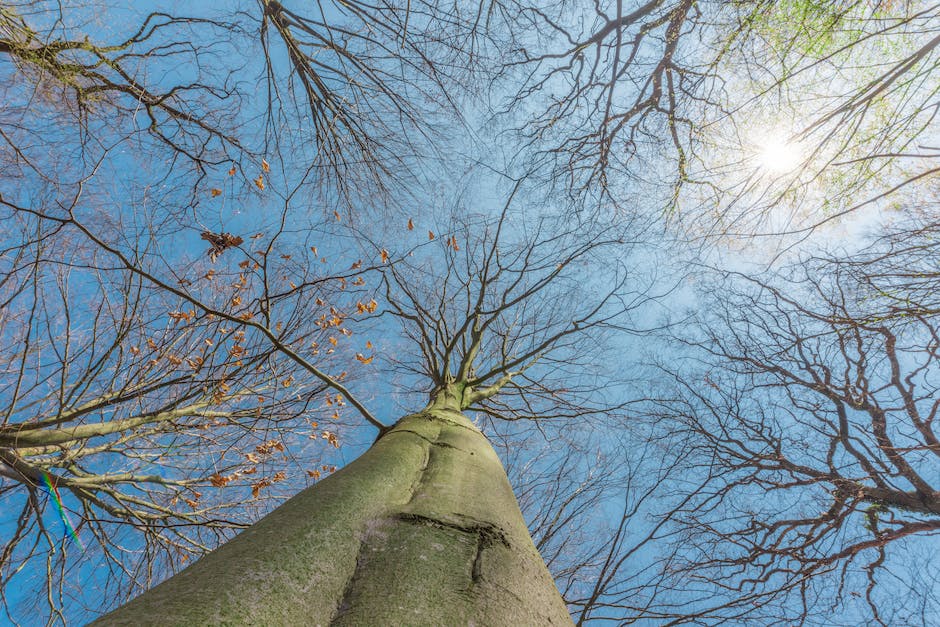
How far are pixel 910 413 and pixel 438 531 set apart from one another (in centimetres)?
573

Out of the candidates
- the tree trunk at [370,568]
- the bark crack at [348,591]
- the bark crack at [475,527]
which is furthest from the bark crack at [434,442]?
the bark crack at [348,591]

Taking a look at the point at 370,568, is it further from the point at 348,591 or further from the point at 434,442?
the point at 434,442

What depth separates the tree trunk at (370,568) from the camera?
0.65m

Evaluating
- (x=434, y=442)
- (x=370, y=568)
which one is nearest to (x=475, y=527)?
(x=370, y=568)

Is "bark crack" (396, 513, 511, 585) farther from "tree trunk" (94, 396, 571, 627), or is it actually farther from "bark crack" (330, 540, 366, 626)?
"bark crack" (330, 540, 366, 626)

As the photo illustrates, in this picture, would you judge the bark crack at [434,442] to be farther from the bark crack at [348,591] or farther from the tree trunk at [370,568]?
the bark crack at [348,591]

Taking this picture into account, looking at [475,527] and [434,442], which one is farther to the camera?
[434,442]

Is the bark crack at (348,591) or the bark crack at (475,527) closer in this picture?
the bark crack at (348,591)

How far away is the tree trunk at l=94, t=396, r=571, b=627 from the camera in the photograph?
646 mm

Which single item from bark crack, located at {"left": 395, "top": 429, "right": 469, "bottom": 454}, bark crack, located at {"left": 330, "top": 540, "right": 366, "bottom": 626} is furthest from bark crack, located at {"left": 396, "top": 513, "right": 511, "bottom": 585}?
bark crack, located at {"left": 395, "top": 429, "right": 469, "bottom": 454}

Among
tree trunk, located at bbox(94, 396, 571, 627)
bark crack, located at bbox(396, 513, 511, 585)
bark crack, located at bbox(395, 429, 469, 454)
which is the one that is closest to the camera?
tree trunk, located at bbox(94, 396, 571, 627)

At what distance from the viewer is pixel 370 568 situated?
849 mm

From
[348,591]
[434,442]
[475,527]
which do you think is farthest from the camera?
[434,442]

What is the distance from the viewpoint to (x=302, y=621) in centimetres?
67
